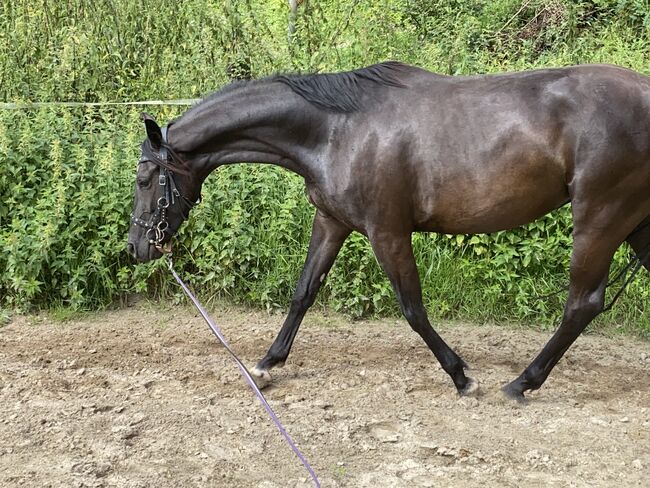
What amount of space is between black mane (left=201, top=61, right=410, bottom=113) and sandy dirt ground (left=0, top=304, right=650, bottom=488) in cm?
172

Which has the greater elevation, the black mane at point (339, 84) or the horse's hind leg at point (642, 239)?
the black mane at point (339, 84)

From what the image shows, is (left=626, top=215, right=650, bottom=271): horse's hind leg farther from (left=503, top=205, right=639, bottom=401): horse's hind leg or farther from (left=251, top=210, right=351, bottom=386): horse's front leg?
(left=251, top=210, right=351, bottom=386): horse's front leg

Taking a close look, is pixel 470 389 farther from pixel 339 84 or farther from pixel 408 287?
pixel 339 84

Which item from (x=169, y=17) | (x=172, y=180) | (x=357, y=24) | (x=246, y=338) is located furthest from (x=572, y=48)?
(x=172, y=180)

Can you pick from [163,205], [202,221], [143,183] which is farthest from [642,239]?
[202,221]

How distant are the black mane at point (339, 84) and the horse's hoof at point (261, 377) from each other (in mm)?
1681

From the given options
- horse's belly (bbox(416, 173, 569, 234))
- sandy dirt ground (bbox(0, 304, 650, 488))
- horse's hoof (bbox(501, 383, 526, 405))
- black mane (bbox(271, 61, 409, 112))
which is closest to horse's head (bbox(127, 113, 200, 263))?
black mane (bbox(271, 61, 409, 112))

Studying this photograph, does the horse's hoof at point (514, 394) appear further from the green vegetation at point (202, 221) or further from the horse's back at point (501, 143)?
the green vegetation at point (202, 221)

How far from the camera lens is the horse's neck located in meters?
4.28

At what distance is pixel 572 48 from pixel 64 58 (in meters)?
5.33

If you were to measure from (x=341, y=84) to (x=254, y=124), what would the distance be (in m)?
0.53

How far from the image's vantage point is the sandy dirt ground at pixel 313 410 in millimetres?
3652

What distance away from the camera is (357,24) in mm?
8094

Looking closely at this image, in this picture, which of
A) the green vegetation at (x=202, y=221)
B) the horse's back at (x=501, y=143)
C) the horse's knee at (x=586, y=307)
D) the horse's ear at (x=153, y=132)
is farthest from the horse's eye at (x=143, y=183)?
the horse's knee at (x=586, y=307)
